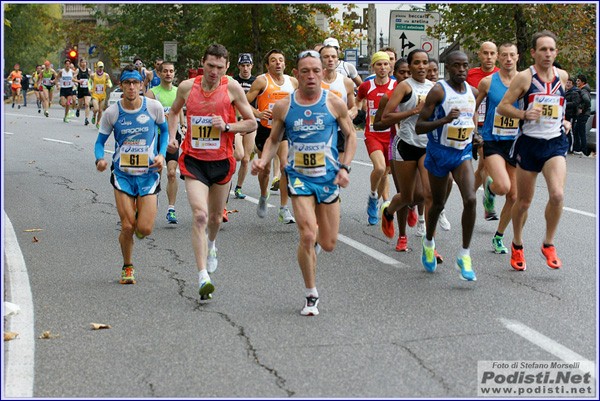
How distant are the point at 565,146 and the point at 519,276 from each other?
1167 millimetres

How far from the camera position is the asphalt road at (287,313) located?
661 centimetres

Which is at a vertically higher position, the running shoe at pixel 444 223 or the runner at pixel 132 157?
the runner at pixel 132 157

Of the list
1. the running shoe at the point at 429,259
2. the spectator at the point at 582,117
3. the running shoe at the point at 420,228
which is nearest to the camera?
the running shoe at the point at 429,259

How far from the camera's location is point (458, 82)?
9.59 m

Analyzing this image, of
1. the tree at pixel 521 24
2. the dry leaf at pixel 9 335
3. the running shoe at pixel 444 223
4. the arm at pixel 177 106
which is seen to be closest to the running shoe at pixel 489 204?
the running shoe at pixel 444 223

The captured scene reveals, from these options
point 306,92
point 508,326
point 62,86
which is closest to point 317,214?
point 306,92

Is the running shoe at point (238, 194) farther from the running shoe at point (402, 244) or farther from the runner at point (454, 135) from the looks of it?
the runner at point (454, 135)

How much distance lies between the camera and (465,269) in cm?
935

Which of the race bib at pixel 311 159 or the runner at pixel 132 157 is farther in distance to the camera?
the runner at pixel 132 157

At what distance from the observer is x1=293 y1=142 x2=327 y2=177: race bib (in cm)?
861

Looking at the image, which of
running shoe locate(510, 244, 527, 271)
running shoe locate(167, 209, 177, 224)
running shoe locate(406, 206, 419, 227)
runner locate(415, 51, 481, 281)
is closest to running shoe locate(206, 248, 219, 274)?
runner locate(415, 51, 481, 281)

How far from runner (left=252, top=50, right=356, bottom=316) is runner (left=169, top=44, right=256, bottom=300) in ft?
2.73

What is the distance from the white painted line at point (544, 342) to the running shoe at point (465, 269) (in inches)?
48.5

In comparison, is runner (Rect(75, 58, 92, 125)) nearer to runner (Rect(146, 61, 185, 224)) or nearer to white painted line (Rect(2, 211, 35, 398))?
runner (Rect(146, 61, 185, 224))
